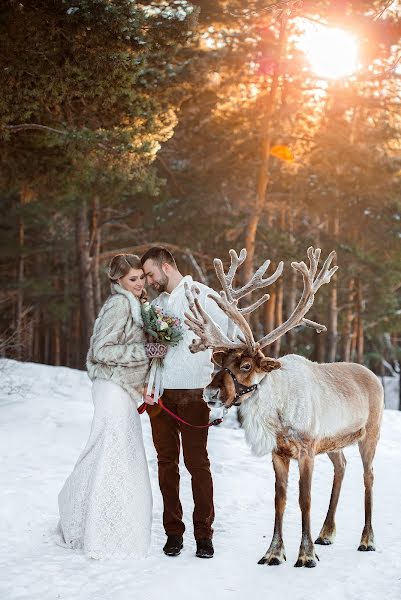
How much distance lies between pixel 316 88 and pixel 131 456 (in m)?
13.8

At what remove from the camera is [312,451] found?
218 inches

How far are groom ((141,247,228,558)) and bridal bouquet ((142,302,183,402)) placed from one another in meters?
0.06

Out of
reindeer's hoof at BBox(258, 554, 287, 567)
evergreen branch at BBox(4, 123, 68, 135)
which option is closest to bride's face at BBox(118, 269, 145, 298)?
reindeer's hoof at BBox(258, 554, 287, 567)

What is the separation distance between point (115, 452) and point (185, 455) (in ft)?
1.69

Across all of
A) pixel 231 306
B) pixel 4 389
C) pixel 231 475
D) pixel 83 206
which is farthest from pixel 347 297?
pixel 231 306

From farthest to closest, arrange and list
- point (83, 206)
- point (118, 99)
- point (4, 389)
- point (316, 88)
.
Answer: point (83, 206)
point (316, 88)
point (4, 389)
point (118, 99)

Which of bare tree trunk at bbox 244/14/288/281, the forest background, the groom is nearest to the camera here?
the groom

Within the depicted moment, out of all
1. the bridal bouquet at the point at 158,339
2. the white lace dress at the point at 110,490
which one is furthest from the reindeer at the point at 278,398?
the white lace dress at the point at 110,490

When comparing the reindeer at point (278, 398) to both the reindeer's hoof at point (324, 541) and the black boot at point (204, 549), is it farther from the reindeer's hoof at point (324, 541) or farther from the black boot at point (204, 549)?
the black boot at point (204, 549)

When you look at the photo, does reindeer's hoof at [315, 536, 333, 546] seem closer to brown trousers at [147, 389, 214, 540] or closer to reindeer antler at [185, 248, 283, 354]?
brown trousers at [147, 389, 214, 540]

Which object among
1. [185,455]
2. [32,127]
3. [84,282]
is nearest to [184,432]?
[185,455]

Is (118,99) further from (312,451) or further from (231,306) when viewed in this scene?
(312,451)

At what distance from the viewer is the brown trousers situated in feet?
18.3

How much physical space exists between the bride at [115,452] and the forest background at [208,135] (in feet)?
9.86
